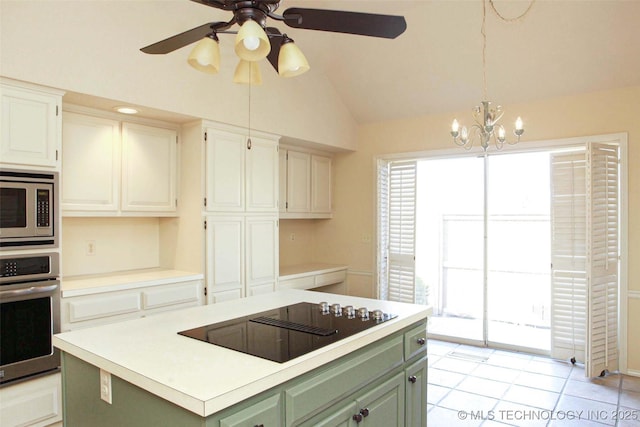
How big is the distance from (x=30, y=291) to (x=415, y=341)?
2372mm

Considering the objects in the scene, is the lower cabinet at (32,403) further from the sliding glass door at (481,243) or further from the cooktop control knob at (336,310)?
the sliding glass door at (481,243)

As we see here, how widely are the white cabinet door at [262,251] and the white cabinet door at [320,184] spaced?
1.11 meters

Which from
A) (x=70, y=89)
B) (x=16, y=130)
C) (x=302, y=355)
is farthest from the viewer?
(x=70, y=89)

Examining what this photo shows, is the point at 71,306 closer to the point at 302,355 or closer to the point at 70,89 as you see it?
the point at 70,89

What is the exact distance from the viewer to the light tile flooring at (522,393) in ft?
10.1

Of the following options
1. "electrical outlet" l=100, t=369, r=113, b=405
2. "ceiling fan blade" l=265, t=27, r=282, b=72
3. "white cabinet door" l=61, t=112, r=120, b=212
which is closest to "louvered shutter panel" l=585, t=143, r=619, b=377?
"ceiling fan blade" l=265, t=27, r=282, b=72

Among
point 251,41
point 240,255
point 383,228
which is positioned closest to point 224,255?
point 240,255

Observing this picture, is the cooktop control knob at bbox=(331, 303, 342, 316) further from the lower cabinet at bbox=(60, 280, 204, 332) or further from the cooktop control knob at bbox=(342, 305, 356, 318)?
the lower cabinet at bbox=(60, 280, 204, 332)

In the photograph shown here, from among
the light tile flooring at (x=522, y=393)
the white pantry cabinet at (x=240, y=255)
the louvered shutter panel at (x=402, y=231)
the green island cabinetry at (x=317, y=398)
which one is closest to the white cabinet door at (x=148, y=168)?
the white pantry cabinet at (x=240, y=255)

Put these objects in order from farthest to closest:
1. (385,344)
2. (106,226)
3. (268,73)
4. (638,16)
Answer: (268,73) → (106,226) → (638,16) → (385,344)

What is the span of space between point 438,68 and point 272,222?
2.35 m

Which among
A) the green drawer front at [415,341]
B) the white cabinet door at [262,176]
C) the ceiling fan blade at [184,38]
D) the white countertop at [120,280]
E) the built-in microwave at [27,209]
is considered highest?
the ceiling fan blade at [184,38]

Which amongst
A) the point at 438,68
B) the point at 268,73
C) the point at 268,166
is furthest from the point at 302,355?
the point at 438,68

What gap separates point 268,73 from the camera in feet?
14.1
